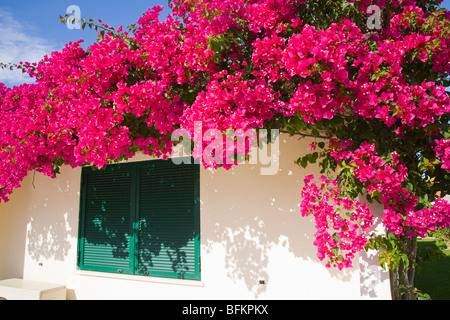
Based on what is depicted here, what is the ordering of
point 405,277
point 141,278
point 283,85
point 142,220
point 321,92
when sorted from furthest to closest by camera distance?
point 142,220 → point 141,278 → point 405,277 → point 283,85 → point 321,92

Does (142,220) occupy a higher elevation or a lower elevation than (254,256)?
higher

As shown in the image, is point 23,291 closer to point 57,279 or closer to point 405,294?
point 57,279

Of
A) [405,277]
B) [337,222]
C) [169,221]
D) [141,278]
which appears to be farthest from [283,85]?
[141,278]

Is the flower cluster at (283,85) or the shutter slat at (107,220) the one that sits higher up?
the flower cluster at (283,85)

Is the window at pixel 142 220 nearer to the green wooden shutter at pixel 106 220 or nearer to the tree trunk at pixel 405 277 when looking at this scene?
the green wooden shutter at pixel 106 220

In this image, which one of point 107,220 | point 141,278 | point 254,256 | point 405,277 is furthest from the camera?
point 107,220

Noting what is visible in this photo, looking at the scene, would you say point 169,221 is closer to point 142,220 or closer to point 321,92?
point 142,220

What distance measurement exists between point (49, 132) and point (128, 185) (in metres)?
1.78

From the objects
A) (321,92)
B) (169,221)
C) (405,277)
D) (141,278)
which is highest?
(321,92)

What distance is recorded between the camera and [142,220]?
562 cm

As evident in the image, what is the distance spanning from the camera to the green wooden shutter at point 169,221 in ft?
17.0

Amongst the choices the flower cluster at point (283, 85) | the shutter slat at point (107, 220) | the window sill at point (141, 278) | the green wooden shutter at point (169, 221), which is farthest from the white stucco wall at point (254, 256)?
the flower cluster at point (283, 85)

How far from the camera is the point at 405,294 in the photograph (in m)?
3.41

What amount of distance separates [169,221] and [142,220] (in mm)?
521
